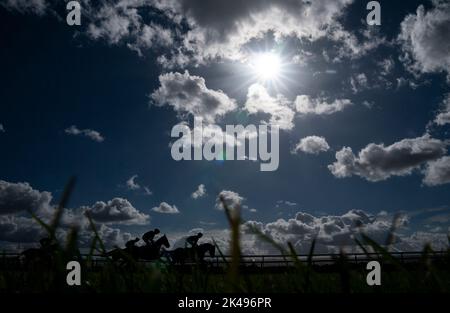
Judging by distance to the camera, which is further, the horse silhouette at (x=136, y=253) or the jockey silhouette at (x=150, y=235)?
the jockey silhouette at (x=150, y=235)

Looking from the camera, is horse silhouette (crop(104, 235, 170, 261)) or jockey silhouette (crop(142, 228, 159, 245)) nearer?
horse silhouette (crop(104, 235, 170, 261))
